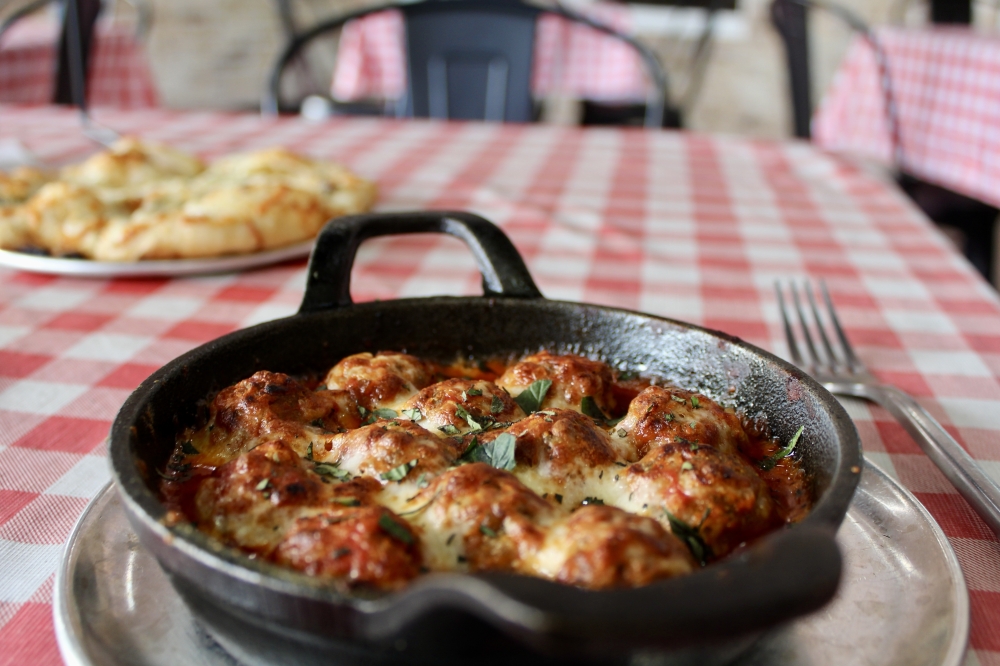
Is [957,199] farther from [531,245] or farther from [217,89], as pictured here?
[217,89]

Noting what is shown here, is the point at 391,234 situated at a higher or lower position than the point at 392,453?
higher

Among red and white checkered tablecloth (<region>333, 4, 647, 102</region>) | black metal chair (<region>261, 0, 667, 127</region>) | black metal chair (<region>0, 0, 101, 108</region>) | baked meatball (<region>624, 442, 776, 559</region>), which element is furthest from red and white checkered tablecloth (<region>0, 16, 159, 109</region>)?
baked meatball (<region>624, 442, 776, 559</region>)

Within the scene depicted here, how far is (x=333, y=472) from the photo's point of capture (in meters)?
0.72

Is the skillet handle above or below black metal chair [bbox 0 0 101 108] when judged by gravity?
below

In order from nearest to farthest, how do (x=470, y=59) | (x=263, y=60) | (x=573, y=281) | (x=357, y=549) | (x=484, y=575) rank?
(x=484, y=575), (x=357, y=549), (x=573, y=281), (x=470, y=59), (x=263, y=60)

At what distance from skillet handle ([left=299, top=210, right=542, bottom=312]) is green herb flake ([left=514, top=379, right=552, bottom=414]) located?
0.59ft

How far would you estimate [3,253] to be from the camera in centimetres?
161

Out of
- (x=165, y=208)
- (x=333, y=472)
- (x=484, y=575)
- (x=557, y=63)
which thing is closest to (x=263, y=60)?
(x=557, y=63)

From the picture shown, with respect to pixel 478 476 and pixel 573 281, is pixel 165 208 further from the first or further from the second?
pixel 478 476

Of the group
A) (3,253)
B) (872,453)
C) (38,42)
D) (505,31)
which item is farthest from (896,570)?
(38,42)

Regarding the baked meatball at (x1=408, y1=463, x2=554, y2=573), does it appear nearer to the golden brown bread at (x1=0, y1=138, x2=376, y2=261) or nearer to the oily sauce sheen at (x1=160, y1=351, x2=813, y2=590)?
the oily sauce sheen at (x1=160, y1=351, x2=813, y2=590)

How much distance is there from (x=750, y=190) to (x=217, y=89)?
6.60 m

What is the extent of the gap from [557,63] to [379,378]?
4.18m

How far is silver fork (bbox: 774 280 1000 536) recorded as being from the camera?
89cm
